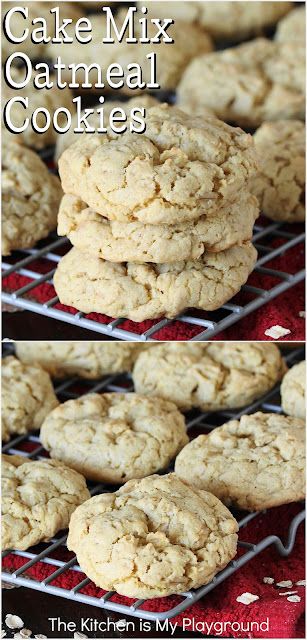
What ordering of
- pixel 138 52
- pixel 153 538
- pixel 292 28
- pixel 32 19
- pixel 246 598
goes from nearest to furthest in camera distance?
pixel 153 538, pixel 246 598, pixel 32 19, pixel 138 52, pixel 292 28

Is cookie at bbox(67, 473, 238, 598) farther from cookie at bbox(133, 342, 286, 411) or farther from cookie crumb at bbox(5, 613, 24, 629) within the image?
cookie at bbox(133, 342, 286, 411)

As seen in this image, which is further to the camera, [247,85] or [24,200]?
[247,85]

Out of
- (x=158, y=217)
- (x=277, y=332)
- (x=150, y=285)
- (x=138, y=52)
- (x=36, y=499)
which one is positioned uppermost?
(x=138, y=52)

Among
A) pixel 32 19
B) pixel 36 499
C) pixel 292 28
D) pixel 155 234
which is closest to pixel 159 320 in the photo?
pixel 155 234

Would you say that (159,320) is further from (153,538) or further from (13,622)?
(13,622)

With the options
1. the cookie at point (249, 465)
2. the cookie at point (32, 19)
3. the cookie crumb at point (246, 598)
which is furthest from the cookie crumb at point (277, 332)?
the cookie at point (32, 19)

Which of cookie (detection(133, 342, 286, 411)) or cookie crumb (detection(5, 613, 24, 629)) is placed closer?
cookie crumb (detection(5, 613, 24, 629))

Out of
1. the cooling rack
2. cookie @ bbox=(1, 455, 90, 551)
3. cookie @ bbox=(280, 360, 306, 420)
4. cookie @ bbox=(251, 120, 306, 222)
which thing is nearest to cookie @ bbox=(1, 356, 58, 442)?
the cooling rack
